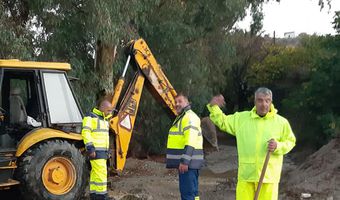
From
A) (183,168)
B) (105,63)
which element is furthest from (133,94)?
(105,63)

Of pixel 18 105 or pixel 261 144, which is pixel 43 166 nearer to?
pixel 18 105

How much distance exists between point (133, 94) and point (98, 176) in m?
2.61

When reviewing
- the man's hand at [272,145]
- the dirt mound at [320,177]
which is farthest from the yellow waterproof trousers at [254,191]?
the dirt mound at [320,177]

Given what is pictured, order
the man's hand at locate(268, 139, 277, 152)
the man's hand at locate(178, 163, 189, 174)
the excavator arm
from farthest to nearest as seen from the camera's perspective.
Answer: the excavator arm < the man's hand at locate(178, 163, 189, 174) < the man's hand at locate(268, 139, 277, 152)

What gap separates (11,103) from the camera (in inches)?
338

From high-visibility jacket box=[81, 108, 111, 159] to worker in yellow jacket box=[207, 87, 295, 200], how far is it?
3296 millimetres

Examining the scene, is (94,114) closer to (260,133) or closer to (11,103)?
(11,103)

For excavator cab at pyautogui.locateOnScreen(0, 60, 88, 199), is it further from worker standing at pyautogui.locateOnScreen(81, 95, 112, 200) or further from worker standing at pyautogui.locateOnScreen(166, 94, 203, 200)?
worker standing at pyautogui.locateOnScreen(166, 94, 203, 200)

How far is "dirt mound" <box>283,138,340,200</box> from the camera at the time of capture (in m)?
10.8

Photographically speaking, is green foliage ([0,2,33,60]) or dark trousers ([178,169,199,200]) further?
green foliage ([0,2,33,60])

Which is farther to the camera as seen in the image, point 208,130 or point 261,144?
point 208,130

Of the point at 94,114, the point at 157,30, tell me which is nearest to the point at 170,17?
the point at 157,30

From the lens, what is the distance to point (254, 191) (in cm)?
599

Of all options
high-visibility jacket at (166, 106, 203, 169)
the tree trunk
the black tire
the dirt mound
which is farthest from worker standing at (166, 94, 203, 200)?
the tree trunk
